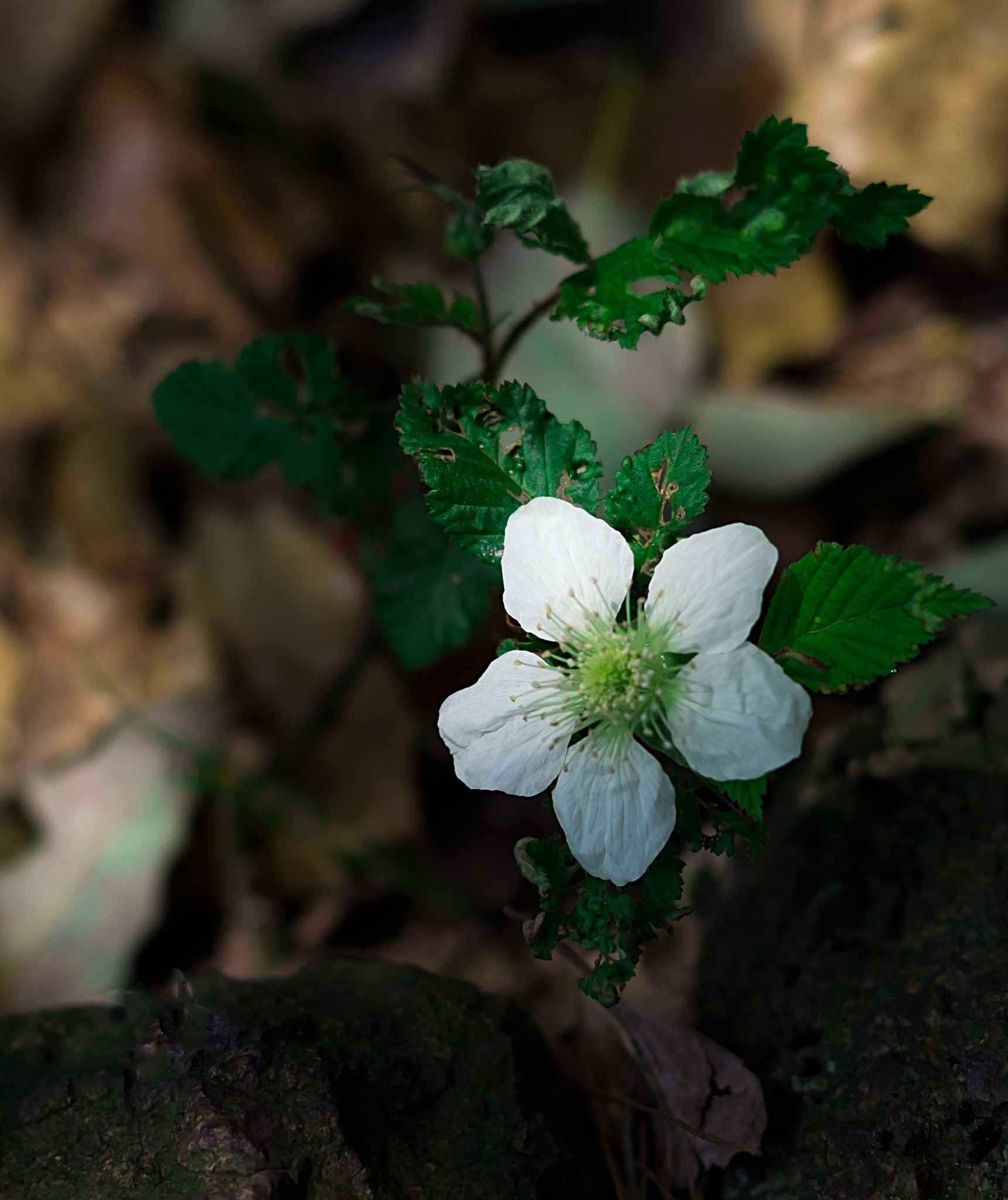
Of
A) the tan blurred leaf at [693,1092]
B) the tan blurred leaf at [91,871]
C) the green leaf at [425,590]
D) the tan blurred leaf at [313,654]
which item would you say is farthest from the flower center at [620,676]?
the tan blurred leaf at [91,871]

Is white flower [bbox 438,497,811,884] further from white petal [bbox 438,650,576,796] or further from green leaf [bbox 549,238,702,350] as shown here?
green leaf [bbox 549,238,702,350]

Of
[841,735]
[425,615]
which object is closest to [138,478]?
[425,615]

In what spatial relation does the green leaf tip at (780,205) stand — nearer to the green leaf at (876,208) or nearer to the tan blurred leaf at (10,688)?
the green leaf at (876,208)

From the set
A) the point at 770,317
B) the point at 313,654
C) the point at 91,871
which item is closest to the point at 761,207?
the point at 313,654

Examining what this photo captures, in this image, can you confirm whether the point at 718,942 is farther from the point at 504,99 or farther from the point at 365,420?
the point at 504,99

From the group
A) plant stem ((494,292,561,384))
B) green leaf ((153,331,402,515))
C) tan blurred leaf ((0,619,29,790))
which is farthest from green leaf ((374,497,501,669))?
tan blurred leaf ((0,619,29,790))

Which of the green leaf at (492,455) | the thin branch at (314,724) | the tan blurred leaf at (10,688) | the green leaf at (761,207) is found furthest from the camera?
the tan blurred leaf at (10,688)

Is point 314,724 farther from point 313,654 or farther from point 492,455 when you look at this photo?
point 492,455
